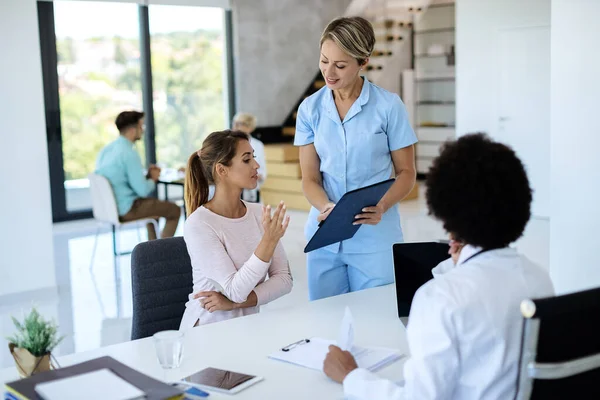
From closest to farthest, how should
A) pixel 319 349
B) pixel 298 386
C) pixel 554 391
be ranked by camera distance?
pixel 554 391
pixel 298 386
pixel 319 349

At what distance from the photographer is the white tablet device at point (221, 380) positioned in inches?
72.3

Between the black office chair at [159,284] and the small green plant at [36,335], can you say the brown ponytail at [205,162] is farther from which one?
the small green plant at [36,335]

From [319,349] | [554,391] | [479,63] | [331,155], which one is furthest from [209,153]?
[479,63]

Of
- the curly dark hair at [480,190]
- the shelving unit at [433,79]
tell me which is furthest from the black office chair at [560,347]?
the shelving unit at [433,79]

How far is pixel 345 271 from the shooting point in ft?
9.56

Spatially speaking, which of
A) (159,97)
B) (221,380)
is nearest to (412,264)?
(221,380)

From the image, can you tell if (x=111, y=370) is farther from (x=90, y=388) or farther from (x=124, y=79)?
(x=124, y=79)

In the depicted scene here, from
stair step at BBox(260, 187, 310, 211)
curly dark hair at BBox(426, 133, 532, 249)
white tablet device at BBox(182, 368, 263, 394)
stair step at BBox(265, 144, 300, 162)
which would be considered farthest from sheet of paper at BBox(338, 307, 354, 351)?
stair step at BBox(265, 144, 300, 162)

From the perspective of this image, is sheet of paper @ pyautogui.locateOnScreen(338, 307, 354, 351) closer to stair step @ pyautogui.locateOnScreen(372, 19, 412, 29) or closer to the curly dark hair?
the curly dark hair

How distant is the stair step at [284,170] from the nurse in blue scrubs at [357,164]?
22.2 ft

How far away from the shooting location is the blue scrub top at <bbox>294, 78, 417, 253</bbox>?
112 inches

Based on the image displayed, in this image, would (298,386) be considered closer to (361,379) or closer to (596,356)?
(361,379)

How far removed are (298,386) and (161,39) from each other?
8442mm

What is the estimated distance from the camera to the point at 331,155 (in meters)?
2.89
